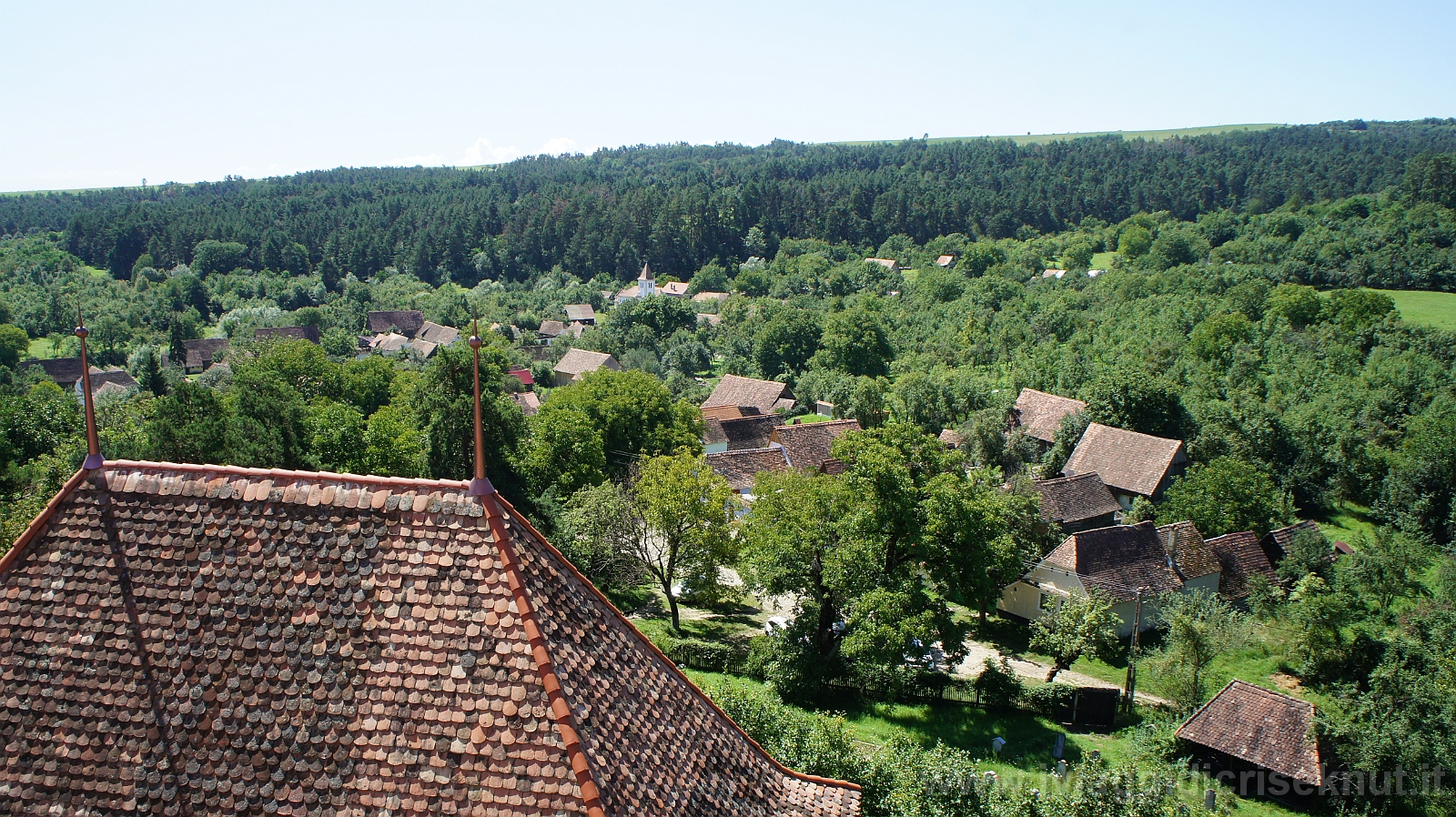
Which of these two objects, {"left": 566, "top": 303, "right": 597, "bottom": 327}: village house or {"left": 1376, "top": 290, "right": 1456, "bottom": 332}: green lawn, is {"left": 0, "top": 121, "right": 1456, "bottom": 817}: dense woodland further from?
{"left": 566, "top": 303, "right": 597, "bottom": 327}: village house

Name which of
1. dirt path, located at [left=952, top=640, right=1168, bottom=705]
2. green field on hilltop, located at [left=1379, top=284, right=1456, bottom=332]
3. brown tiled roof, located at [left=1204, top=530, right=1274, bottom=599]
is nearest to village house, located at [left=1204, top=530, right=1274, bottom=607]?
brown tiled roof, located at [left=1204, top=530, right=1274, bottom=599]

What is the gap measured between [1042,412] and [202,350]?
73.4m

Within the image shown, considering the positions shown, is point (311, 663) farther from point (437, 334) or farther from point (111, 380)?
point (437, 334)

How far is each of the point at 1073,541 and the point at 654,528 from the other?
1546cm

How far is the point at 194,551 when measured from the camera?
7.18 metres

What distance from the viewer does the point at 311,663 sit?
22.0ft

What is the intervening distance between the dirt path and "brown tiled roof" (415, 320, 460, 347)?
65.2 metres

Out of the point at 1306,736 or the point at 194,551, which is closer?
the point at 194,551

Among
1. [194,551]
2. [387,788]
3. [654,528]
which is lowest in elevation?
[654,528]

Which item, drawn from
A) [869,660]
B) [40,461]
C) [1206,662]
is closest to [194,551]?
[869,660]

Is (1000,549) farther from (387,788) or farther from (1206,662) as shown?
(387,788)

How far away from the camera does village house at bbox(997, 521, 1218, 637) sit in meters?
31.5

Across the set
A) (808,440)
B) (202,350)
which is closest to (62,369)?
(202,350)

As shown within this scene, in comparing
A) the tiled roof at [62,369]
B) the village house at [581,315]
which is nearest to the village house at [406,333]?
the village house at [581,315]
